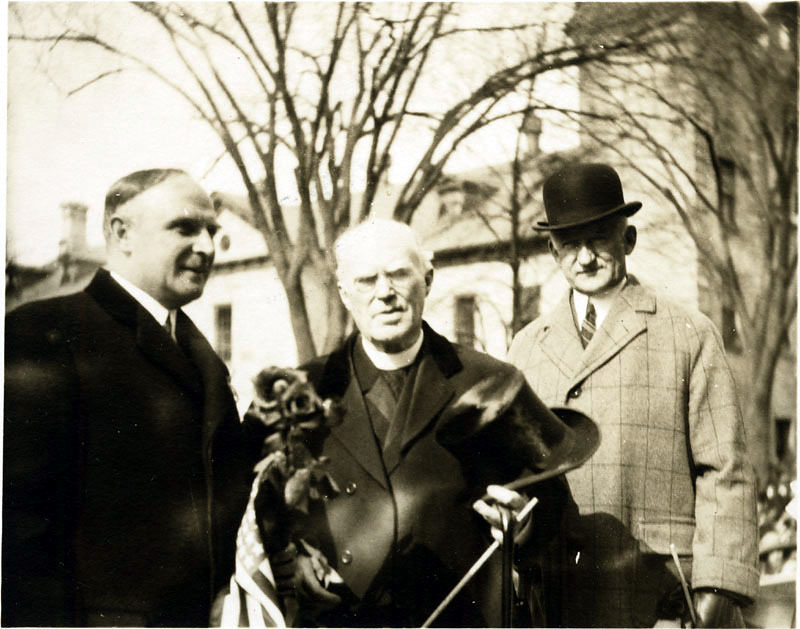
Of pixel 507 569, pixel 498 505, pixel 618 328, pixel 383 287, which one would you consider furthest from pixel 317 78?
pixel 507 569

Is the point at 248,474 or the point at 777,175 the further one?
the point at 777,175

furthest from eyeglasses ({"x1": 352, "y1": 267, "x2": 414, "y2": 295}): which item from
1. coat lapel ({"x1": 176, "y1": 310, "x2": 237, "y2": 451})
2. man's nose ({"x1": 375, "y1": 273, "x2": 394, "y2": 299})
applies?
coat lapel ({"x1": 176, "y1": 310, "x2": 237, "y2": 451})

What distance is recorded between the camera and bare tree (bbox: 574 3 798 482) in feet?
16.0

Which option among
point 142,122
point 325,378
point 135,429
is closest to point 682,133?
point 325,378

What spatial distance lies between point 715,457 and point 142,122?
9.60ft

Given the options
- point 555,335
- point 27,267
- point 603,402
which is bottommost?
point 603,402

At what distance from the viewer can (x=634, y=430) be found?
15.0ft

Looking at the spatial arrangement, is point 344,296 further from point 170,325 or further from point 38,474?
point 38,474

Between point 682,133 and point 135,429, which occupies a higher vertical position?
point 682,133

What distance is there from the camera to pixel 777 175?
505 centimetres

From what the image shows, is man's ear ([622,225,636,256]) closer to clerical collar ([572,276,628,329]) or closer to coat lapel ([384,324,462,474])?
clerical collar ([572,276,628,329])

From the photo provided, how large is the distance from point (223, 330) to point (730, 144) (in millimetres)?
2529

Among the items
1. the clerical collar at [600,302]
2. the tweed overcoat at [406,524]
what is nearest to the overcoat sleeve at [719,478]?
the clerical collar at [600,302]

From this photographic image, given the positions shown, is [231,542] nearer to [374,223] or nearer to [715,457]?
[374,223]
